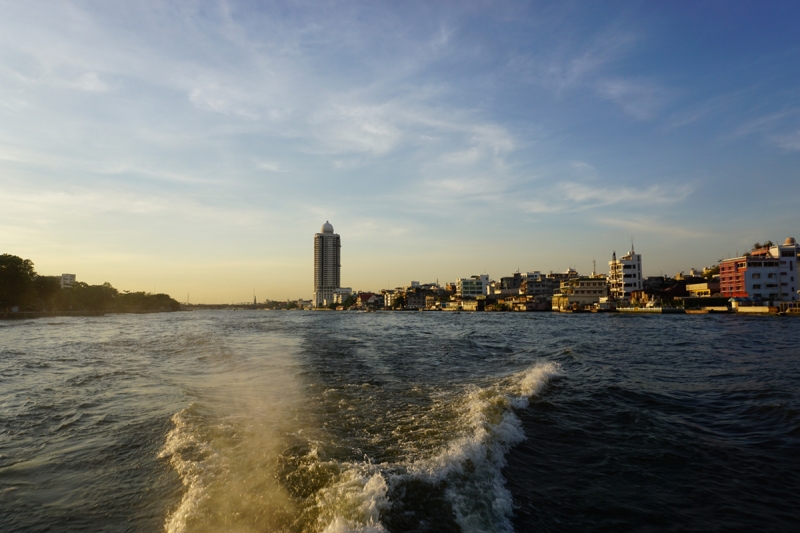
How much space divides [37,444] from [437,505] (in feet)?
22.8

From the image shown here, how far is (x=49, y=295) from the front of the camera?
79.8 m

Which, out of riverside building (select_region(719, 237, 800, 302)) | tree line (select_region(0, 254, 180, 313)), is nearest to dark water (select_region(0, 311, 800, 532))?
riverside building (select_region(719, 237, 800, 302))

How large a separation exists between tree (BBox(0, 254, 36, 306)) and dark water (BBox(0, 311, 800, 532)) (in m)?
67.4

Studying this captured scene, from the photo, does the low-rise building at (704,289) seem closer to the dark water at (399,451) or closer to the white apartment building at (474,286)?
the white apartment building at (474,286)

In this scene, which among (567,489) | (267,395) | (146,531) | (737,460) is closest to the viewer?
(146,531)

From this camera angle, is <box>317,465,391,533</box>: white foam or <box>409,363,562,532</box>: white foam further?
<box>409,363,562,532</box>: white foam

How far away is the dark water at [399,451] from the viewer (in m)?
4.74

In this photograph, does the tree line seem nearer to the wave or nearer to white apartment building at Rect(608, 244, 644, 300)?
the wave

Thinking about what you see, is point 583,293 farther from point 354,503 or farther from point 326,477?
point 354,503

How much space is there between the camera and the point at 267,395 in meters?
10.6

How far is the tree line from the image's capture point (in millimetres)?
64125

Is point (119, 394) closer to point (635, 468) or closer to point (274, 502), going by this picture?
point (274, 502)

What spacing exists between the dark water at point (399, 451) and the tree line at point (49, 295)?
225 ft

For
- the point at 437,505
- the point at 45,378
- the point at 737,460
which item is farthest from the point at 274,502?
the point at 45,378
